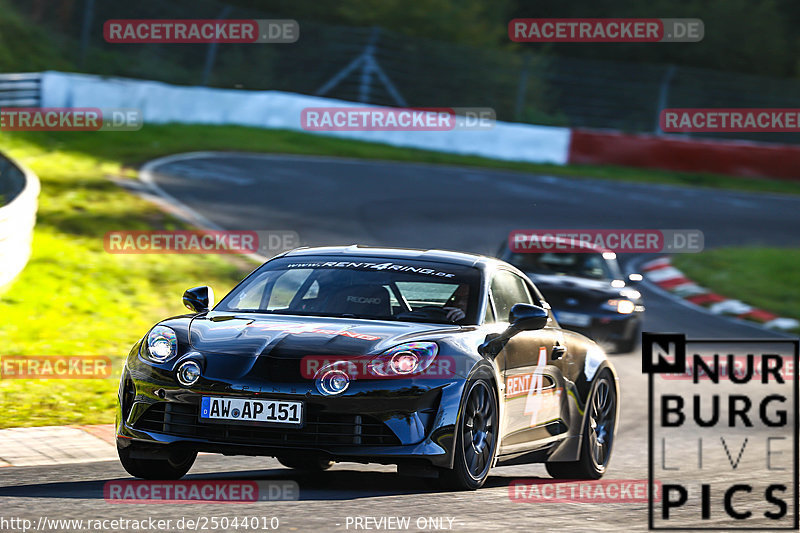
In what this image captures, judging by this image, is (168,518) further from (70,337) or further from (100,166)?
(100,166)

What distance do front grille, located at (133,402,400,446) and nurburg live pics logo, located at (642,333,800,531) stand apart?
1313mm

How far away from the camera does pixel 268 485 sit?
22.6ft

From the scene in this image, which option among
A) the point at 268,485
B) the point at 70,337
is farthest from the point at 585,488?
the point at 70,337

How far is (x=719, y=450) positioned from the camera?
1022 cm

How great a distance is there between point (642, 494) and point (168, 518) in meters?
2.97

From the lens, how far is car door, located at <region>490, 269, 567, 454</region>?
739 cm
